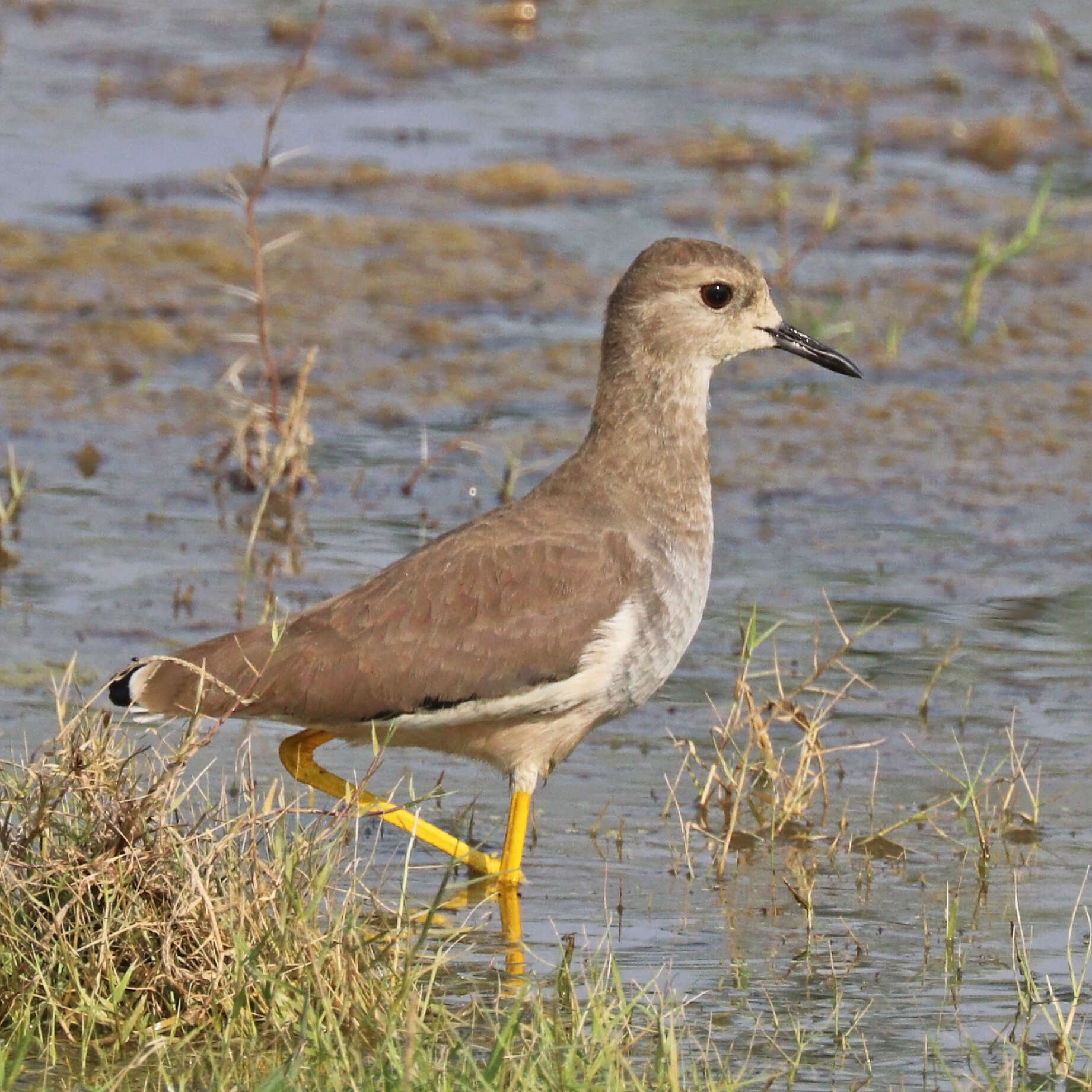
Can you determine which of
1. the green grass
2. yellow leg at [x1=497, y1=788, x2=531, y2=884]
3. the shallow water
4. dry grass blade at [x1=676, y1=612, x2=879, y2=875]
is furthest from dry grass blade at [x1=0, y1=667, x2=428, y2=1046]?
dry grass blade at [x1=676, y1=612, x2=879, y2=875]

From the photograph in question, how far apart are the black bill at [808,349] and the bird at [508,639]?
438 millimetres

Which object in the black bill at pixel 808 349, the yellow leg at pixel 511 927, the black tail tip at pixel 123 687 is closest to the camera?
the yellow leg at pixel 511 927

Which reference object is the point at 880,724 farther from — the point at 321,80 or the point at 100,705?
the point at 321,80

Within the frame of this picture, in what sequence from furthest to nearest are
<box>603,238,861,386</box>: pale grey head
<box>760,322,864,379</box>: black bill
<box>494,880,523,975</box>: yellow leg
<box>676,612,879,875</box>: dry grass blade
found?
<box>760,322,864,379</box>: black bill < <box>603,238,861,386</box>: pale grey head < <box>676,612,879,875</box>: dry grass blade < <box>494,880,523,975</box>: yellow leg

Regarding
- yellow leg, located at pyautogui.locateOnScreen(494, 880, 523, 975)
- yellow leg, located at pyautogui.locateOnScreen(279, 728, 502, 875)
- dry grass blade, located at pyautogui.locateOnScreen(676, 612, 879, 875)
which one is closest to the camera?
yellow leg, located at pyautogui.locateOnScreen(494, 880, 523, 975)

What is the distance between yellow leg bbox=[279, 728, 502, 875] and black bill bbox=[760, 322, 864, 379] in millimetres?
1490

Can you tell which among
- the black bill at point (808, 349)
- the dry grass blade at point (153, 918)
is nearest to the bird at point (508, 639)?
the black bill at point (808, 349)

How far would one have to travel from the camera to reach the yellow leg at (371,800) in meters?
5.51

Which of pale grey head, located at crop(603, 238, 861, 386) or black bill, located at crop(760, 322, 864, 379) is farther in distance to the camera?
black bill, located at crop(760, 322, 864, 379)

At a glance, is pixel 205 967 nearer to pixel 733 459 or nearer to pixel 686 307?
pixel 686 307

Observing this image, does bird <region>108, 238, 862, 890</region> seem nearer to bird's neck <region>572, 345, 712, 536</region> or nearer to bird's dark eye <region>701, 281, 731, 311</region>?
bird's neck <region>572, 345, 712, 536</region>

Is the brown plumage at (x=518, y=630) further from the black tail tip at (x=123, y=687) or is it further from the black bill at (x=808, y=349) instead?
the black bill at (x=808, y=349)

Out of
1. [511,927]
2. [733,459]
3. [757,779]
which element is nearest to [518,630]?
[511,927]

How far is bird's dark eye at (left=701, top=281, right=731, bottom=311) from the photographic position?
6195 millimetres
